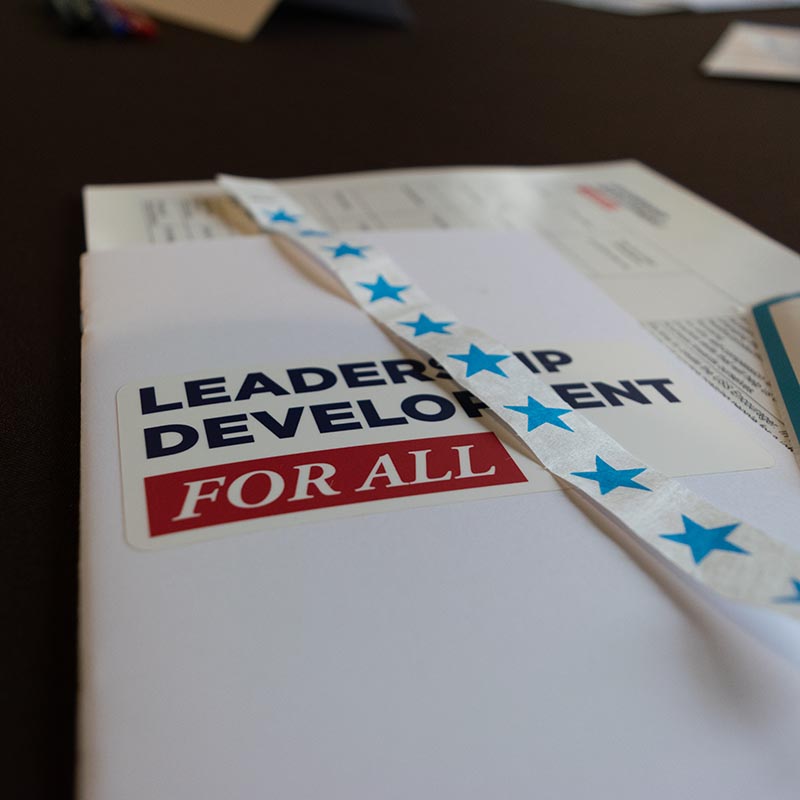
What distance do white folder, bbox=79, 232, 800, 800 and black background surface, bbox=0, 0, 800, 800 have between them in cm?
2

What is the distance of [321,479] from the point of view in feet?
1.16

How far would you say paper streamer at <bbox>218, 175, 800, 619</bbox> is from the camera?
0.31 metres

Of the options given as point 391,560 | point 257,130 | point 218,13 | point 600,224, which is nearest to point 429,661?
point 391,560

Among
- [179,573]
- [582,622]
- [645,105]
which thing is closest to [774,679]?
[582,622]

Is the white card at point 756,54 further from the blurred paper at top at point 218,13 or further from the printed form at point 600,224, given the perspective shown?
the blurred paper at top at point 218,13

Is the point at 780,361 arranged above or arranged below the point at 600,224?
below

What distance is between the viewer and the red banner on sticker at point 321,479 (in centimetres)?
34

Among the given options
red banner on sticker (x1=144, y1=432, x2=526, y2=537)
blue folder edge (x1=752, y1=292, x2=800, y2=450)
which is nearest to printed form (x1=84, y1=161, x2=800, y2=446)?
blue folder edge (x1=752, y1=292, x2=800, y2=450)

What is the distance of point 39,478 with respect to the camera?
1.22ft

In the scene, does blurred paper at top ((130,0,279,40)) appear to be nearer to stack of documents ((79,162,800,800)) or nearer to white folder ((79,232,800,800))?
stack of documents ((79,162,800,800))

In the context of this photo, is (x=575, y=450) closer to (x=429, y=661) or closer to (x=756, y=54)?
(x=429, y=661)

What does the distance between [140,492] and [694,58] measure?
1.01 meters

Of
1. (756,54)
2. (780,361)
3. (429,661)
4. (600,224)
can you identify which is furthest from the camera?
(756,54)

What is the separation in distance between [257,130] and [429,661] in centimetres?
65
